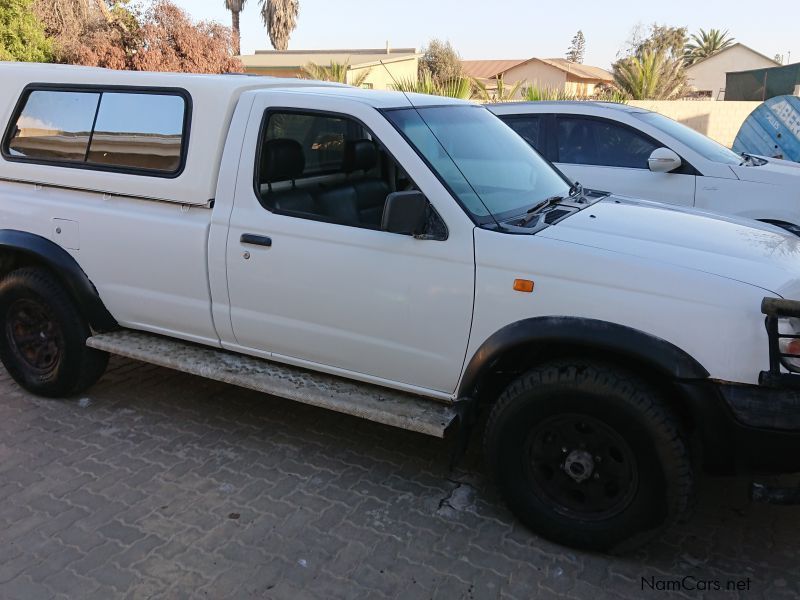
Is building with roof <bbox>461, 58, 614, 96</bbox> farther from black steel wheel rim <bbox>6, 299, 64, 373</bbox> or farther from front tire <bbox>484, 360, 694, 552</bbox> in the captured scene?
front tire <bbox>484, 360, 694, 552</bbox>

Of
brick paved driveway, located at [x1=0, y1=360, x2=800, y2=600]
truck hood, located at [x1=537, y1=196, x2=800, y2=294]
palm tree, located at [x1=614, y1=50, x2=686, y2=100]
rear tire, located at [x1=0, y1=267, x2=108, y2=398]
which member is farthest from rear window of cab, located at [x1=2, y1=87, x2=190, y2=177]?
palm tree, located at [x1=614, y1=50, x2=686, y2=100]

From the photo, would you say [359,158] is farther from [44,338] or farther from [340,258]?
[44,338]

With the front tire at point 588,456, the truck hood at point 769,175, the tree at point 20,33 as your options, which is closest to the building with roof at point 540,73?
the tree at point 20,33

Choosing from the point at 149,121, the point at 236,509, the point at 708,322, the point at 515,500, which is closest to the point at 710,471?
the point at 708,322

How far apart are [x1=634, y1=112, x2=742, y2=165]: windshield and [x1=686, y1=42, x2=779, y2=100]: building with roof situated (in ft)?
144

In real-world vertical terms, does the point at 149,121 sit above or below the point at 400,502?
above

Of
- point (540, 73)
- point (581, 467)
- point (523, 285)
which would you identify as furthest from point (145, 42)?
point (540, 73)

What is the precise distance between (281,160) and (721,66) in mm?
51743

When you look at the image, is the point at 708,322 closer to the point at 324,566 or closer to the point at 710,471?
the point at 710,471

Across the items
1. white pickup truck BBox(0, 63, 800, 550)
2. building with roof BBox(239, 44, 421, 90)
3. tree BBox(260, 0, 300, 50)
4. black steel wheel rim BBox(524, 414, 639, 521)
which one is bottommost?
black steel wheel rim BBox(524, 414, 639, 521)

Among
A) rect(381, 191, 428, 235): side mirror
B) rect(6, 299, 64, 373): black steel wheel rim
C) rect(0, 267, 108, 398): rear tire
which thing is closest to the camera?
rect(381, 191, 428, 235): side mirror

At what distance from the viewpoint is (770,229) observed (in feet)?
11.9

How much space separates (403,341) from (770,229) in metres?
2.03

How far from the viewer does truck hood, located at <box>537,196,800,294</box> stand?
2842 mm
